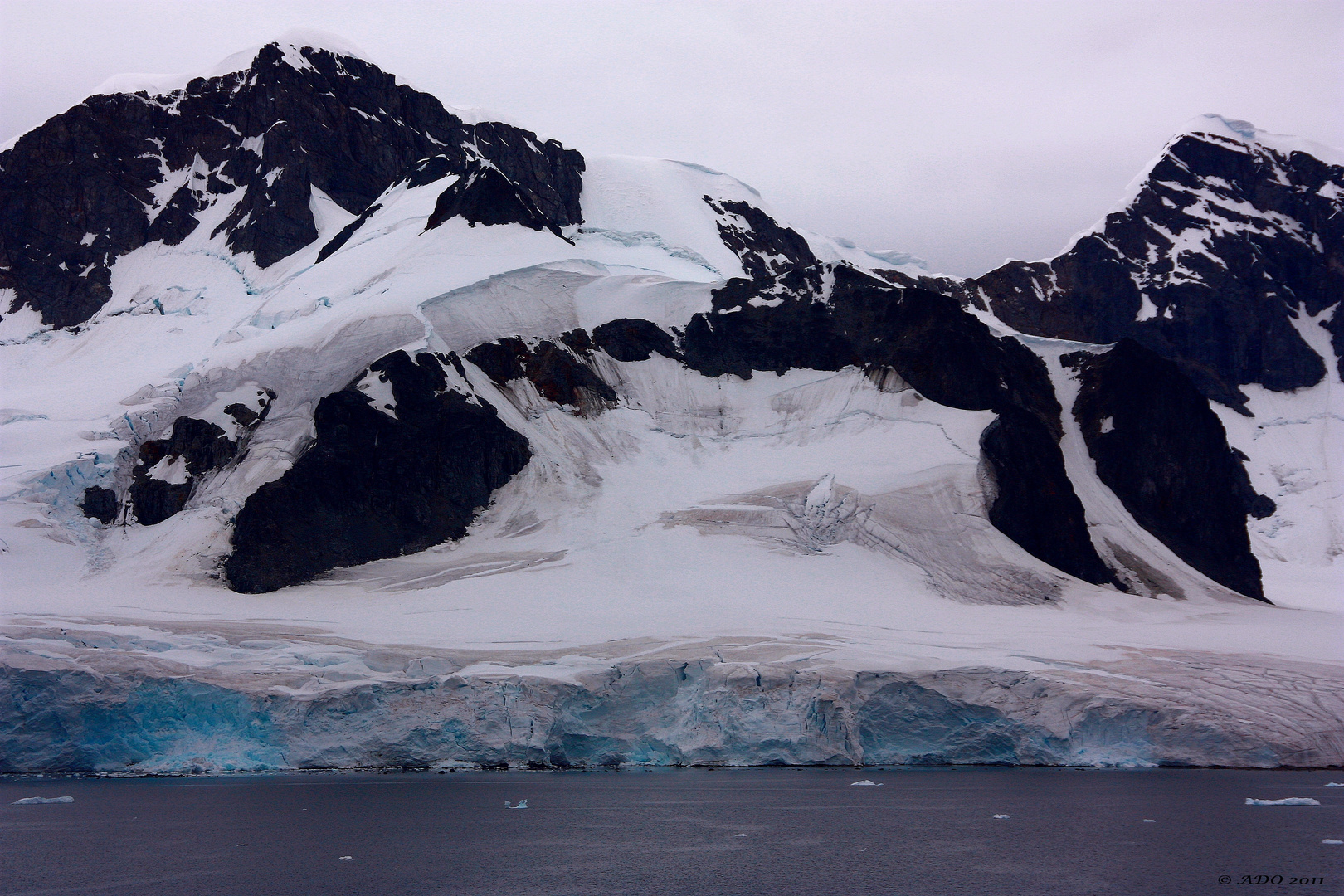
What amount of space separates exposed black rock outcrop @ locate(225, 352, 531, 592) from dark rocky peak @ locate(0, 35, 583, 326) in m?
40.2

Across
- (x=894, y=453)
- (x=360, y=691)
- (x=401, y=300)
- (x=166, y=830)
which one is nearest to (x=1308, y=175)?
(x=894, y=453)

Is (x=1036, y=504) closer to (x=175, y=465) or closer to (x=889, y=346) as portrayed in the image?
(x=889, y=346)

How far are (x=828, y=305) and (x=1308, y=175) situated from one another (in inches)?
3874

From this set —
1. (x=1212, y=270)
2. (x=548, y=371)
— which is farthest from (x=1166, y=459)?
(x=1212, y=270)

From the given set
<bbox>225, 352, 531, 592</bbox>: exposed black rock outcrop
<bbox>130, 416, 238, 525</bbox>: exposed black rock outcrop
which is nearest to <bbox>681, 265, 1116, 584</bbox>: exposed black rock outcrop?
<bbox>225, 352, 531, 592</bbox>: exposed black rock outcrop

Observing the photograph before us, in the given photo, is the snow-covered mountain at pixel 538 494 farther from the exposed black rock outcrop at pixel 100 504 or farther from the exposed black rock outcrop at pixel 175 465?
the exposed black rock outcrop at pixel 175 465

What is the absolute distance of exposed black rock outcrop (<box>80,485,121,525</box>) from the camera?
67125 mm

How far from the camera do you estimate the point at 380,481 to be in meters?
71.4

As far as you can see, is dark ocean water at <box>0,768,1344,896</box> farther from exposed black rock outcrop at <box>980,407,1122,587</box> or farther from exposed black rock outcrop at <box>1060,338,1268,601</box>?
exposed black rock outcrop at <box>1060,338,1268,601</box>

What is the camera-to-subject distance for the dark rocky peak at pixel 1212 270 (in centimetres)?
14550

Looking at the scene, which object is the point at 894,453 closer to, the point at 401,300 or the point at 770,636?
the point at 770,636

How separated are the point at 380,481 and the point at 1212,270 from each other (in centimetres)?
11688

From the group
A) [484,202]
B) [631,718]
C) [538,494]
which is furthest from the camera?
[484,202]

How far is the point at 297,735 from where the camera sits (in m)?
47.8
